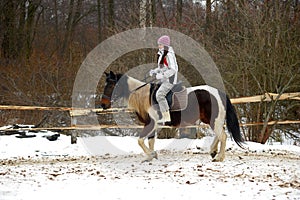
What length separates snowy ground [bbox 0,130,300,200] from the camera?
5016mm

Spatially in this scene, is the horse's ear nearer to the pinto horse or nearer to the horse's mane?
the pinto horse

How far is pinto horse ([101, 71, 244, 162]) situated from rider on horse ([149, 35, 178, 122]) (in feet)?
0.69

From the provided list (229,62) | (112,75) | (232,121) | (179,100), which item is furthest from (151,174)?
(229,62)

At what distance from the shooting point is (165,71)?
7.60 metres

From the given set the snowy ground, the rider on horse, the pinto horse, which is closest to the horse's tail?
the pinto horse

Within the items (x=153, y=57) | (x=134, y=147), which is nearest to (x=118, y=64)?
(x=153, y=57)

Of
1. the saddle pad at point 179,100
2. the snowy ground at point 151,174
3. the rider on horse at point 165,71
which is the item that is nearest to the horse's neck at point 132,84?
the rider on horse at point 165,71

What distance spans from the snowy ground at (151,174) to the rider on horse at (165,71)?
1.01m

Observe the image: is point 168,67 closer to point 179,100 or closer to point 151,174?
point 179,100

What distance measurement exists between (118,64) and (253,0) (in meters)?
4.38

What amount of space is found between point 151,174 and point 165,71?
6.56ft

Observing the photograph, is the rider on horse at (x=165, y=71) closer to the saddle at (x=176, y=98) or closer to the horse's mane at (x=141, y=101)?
the saddle at (x=176, y=98)

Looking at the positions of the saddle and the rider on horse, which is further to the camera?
the saddle

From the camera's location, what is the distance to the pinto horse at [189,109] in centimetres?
771
